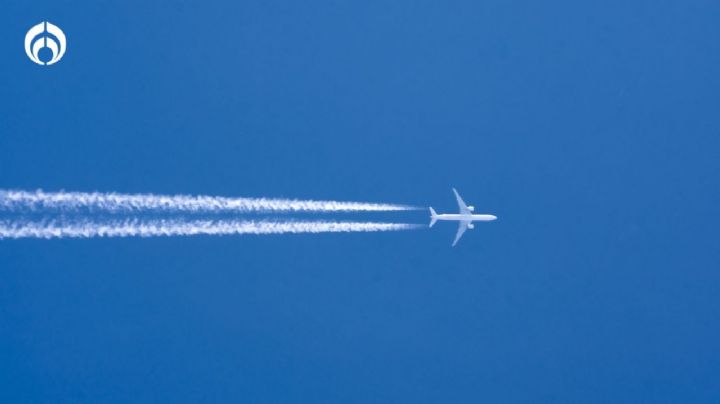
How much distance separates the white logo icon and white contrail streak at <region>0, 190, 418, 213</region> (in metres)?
1.77

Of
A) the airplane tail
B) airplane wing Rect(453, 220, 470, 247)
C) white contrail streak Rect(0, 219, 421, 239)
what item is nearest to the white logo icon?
white contrail streak Rect(0, 219, 421, 239)

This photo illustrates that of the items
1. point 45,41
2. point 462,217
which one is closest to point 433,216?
point 462,217

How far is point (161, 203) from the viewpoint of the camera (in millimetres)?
8812

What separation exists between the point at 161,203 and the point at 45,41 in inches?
101

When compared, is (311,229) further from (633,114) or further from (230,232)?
(633,114)

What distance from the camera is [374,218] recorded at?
9.40 meters

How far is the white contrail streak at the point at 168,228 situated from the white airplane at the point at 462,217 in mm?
284

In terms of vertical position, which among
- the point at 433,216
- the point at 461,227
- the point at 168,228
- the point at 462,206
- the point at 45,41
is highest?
the point at 45,41

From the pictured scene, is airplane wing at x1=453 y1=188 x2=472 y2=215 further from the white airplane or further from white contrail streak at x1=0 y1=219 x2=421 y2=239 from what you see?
white contrail streak at x1=0 y1=219 x2=421 y2=239

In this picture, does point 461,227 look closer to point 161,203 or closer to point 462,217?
point 462,217

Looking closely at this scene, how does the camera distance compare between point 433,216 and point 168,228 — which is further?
point 433,216

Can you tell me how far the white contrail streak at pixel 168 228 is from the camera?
8.41m

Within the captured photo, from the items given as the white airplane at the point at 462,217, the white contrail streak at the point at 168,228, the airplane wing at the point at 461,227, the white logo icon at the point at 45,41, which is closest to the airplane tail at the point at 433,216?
the white airplane at the point at 462,217

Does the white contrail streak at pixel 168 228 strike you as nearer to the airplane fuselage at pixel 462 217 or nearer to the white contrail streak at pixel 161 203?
the white contrail streak at pixel 161 203
